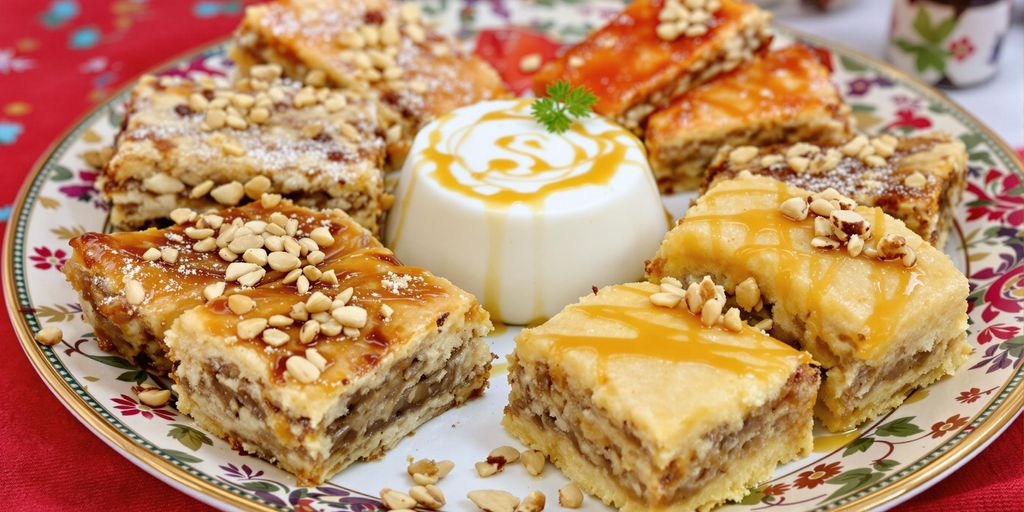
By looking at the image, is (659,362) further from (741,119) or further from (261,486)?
(741,119)

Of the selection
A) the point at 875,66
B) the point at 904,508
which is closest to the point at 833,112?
the point at 875,66

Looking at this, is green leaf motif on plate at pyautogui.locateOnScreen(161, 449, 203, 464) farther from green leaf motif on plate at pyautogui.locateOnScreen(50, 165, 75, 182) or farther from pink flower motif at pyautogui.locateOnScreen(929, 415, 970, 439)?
pink flower motif at pyautogui.locateOnScreen(929, 415, 970, 439)

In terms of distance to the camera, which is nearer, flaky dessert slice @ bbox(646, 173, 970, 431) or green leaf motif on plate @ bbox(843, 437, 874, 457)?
flaky dessert slice @ bbox(646, 173, 970, 431)

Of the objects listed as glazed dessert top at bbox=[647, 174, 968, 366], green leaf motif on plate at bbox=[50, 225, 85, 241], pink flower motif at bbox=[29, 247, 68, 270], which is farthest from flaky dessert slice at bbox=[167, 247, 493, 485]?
green leaf motif on plate at bbox=[50, 225, 85, 241]

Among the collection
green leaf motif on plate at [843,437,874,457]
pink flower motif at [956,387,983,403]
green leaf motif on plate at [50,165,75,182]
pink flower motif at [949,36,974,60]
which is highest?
pink flower motif at [949,36,974,60]

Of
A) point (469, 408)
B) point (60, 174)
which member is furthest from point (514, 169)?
point (60, 174)
